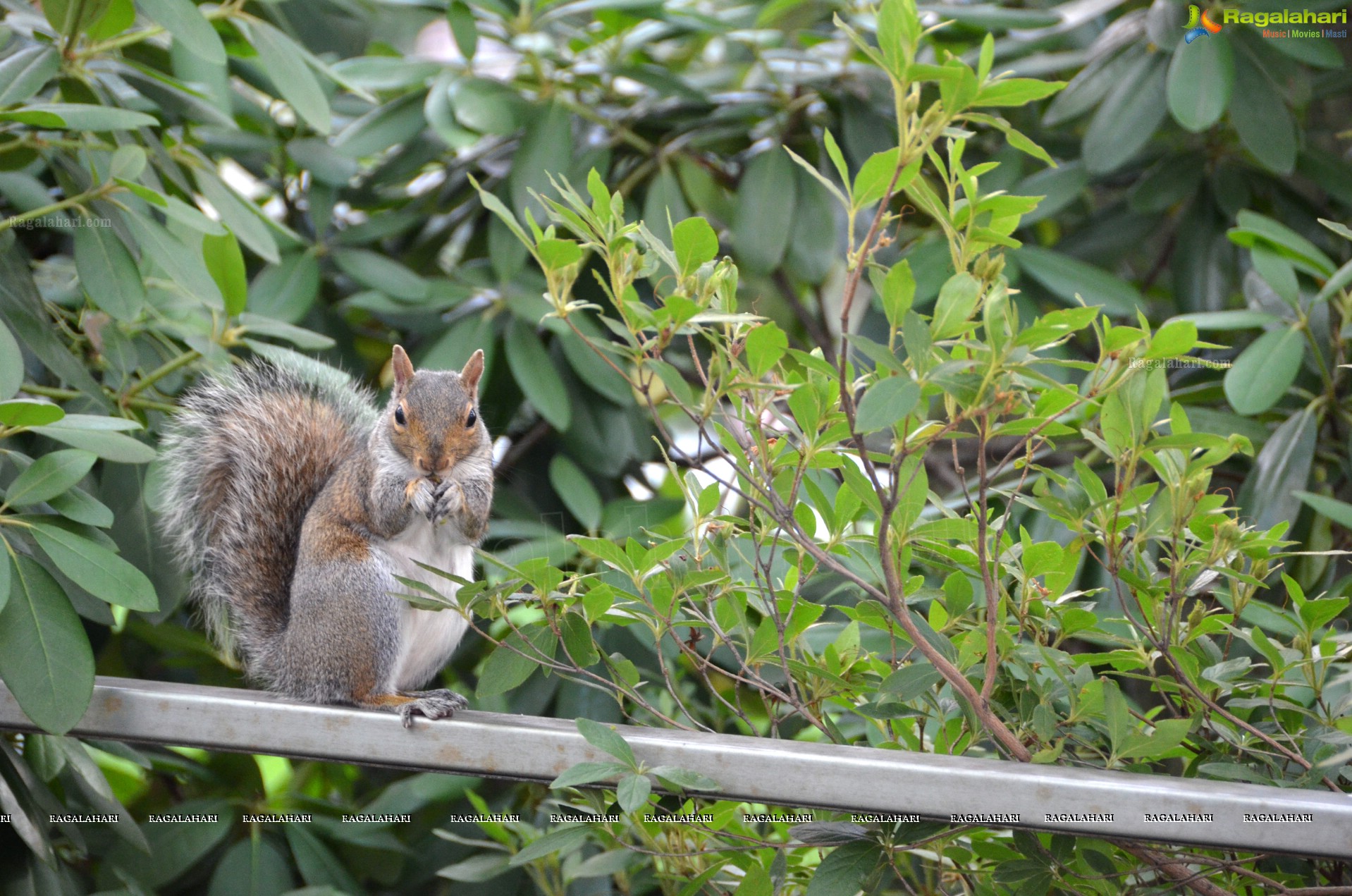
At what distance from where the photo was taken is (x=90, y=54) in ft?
3.38

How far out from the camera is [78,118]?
2.80ft

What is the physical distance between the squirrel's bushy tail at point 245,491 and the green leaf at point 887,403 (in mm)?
652

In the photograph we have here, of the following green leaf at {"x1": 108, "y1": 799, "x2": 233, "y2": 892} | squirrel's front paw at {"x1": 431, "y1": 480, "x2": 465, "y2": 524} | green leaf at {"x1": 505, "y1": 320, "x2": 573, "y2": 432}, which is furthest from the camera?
green leaf at {"x1": 505, "y1": 320, "x2": 573, "y2": 432}

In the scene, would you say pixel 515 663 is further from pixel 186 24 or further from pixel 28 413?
pixel 186 24

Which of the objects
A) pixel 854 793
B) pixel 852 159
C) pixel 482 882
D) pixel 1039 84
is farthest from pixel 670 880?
pixel 852 159

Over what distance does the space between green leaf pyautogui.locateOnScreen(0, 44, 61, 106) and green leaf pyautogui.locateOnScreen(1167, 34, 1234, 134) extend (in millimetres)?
1224

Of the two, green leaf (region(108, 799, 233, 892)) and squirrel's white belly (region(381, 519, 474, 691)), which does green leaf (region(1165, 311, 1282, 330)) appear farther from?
green leaf (region(108, 799, 233, 892))

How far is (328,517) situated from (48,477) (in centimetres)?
24

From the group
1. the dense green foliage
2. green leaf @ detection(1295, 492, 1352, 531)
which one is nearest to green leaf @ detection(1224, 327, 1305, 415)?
the dense green foliage

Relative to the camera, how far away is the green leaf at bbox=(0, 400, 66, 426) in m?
0.69

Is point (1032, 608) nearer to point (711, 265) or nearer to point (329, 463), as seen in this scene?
point (711, 265)

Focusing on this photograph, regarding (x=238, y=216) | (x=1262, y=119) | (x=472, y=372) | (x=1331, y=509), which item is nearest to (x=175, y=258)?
(x=238, y=216)

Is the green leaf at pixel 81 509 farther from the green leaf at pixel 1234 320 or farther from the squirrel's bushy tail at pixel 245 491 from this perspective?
the green leaf at pixel 1234 320

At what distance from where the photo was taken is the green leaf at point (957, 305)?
0.58m
